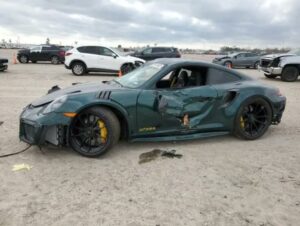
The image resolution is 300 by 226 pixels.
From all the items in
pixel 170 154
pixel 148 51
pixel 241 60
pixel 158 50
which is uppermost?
pixel 158 50

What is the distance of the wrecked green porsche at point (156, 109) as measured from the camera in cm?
478

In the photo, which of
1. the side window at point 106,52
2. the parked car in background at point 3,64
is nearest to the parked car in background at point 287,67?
the side window at point 106,52

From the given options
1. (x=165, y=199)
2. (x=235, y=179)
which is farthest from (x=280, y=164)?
(x=165, y=199)

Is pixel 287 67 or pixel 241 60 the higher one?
pixel 241 60

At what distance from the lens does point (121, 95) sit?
5.00m

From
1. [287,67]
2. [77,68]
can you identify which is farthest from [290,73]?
[77,68]

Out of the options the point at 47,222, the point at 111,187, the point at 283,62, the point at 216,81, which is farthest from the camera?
the point at 283,62

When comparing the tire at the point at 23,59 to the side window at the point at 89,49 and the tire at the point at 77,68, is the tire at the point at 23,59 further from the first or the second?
the tire at the point at 77,68

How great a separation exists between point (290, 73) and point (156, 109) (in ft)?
43.6

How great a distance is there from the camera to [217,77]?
18.9ft

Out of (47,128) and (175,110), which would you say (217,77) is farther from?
(47,128)

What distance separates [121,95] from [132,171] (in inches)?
45.6

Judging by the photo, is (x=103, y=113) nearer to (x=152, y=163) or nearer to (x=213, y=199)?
(x=152, y=163)

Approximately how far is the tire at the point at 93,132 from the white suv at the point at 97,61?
41.5 ft
